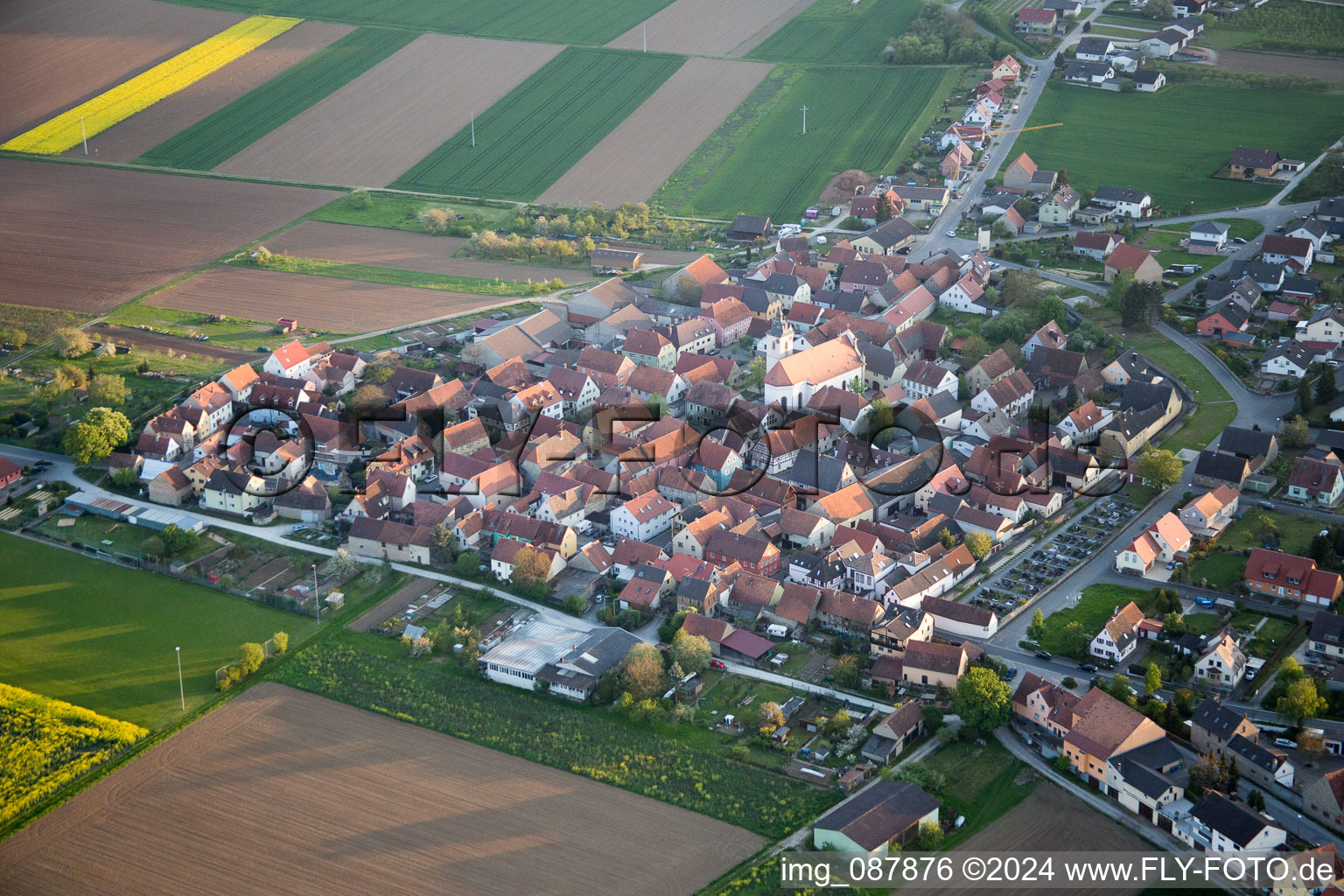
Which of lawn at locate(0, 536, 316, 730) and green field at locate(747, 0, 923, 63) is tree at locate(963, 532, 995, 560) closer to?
lawn at locate(0, 536, 316, 730)

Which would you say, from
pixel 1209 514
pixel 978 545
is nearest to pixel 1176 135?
pixel 1209 514

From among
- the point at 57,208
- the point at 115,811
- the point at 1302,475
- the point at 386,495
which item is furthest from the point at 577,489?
the point at 57,208

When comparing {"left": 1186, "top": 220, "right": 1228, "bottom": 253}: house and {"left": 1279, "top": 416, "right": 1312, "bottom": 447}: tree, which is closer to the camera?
{"left": 1279, "top": 416, "right": 1312, "bottom": 447}: tree

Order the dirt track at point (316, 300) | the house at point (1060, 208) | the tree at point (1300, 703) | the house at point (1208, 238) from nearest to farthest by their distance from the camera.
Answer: the tree at point (1300, 703), the dirt track at point (316, 300), the house at point (1208, 238), the house at point (1060, 208)

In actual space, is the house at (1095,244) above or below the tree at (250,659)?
above

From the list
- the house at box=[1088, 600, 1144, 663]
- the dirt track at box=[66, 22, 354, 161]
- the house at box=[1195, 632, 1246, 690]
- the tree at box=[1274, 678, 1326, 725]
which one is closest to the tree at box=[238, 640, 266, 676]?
the house at box=[1088, 600, 1144, 663]

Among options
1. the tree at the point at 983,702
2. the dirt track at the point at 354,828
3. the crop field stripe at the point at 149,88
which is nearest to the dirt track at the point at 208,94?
the crop field stripe at the point at 149,88

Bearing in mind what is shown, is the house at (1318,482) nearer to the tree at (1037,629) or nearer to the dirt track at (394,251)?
the tree at (1037,629)

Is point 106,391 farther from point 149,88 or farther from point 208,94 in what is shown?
point 149,88
